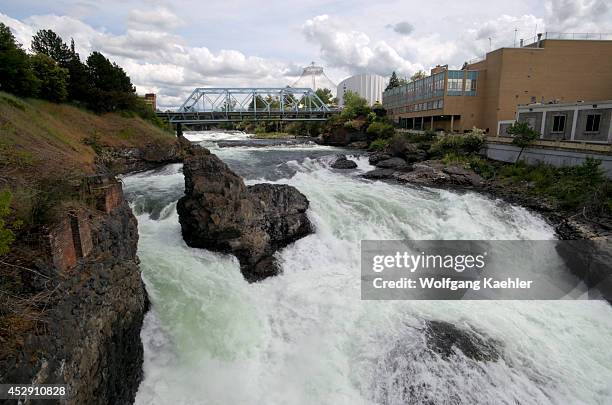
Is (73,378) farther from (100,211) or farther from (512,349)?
(512,349)

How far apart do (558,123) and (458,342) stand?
27.3 meters

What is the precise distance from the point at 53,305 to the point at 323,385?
599 centimetres

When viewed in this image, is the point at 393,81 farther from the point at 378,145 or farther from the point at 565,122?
the point at 565,122

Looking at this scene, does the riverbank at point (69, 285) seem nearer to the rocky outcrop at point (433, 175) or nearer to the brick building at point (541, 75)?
the rocky outcrop at point (433, 175)

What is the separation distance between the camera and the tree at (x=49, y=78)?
24.4 meters

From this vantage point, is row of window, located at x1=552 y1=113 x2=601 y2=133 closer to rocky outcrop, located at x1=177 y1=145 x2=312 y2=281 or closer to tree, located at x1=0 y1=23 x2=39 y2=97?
rocky outcrop, located at x1=177 y1=145 x2=312 y2=281

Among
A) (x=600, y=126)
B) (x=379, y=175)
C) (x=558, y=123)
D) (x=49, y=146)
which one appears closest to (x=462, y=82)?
(x=558, y=123)

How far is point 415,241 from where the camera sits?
643 inches

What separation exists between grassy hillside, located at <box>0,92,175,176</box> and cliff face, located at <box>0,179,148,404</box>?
109 inches

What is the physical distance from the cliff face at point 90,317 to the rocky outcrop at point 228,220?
12.1ft

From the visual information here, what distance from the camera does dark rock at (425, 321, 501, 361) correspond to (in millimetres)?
9594

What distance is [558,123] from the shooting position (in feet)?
95.5

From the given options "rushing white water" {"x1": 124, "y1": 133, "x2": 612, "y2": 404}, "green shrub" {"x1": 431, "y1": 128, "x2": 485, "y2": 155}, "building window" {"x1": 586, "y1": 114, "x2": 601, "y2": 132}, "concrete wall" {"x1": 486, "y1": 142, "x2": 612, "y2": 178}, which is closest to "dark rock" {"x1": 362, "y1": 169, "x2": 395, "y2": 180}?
"green shrub" {"x1": 431, "y1": 128, "x2": 485, "y2": 155}

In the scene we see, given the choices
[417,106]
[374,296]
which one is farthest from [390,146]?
[374,296]
